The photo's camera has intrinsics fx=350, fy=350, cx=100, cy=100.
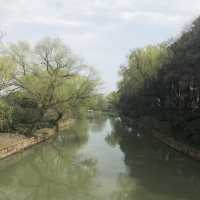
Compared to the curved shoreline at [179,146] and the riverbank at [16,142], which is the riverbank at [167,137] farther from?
the riverbank at [16,142]

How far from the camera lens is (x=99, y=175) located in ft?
57.6

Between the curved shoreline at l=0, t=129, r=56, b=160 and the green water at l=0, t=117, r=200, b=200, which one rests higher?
the curved shoreline at l=0, t=129, r=56, b=160

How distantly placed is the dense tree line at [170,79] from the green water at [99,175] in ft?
12.8

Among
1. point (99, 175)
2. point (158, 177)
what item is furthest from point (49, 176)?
point (158, 177)

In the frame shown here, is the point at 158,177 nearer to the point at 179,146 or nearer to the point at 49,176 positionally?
the point at 49,176

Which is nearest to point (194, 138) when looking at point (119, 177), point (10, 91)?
point (119, 177)

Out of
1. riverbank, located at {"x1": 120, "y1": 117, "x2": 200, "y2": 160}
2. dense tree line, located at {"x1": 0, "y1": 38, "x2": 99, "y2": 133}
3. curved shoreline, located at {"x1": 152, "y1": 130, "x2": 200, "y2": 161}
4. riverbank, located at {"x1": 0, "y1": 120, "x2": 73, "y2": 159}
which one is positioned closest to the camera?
curved shoreline, located at {"x1": 152, "y1": 130, "x2": 200, "y2": 161}

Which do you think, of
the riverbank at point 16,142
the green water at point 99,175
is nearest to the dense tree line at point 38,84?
the riverbank at point 16,142

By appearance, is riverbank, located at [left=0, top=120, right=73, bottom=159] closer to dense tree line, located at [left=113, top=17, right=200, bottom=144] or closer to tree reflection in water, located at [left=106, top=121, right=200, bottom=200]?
tree reflection in water, located at [left=106, top=121, right=200, bottom=200]

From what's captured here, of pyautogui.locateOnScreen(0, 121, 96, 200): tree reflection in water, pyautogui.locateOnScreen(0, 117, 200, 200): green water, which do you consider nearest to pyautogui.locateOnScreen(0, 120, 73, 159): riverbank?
pyautogui.locateOnScreen(0, 117, 200, 200): green water

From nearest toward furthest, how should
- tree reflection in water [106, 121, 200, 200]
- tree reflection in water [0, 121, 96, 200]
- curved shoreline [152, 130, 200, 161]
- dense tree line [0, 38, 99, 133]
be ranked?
tree reflection in water [106, 121, 200, 200], tree reflection in water [0, 121, 96, 200], curved shoreline [152, 130, 200, 161], dense tree line [0, 38, 99, 133]

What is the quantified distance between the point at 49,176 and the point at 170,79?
39.4 ft

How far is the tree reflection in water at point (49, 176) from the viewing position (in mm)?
14461

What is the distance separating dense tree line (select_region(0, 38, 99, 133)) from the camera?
1228 inches
